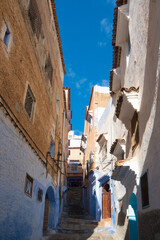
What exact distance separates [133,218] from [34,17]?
29.3 ft

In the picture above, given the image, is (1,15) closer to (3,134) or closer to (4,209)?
(3,134)

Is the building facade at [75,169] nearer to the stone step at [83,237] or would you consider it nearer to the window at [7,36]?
the stone step at [83,237]

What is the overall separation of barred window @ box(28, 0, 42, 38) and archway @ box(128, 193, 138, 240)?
25.0 ft

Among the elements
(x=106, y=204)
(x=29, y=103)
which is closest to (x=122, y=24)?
(x=29, y=103)

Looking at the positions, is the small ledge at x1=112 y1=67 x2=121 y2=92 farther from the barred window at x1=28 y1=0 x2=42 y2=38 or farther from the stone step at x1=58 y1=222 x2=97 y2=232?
the stone step at x1=58 y1=222 x2=97 y2=232

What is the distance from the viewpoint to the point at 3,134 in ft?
18.9

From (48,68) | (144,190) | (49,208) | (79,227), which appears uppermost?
(48,68)

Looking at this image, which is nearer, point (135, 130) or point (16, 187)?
point (16, 187)

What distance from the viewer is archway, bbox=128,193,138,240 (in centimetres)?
823

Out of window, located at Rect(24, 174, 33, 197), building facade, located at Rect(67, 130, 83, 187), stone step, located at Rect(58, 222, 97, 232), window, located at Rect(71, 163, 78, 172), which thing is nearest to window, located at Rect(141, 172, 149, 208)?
window, located at Rect(24, 174, 33, 197)

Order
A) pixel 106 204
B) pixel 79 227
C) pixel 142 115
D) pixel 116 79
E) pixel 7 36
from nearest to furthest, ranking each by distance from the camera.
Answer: pixel 7 36, pixel 142 115, pixel 116 79, pixel 79 227, pixel 106 204

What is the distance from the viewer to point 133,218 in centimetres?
871

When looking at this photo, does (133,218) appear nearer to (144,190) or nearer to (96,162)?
(144,190)

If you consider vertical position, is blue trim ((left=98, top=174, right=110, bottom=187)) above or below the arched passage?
above
